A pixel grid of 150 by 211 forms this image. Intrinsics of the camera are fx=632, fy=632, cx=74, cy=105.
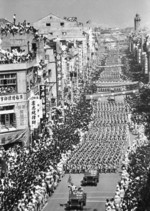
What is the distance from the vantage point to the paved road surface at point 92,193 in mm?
34219

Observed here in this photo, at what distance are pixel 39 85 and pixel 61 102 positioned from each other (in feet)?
55.3

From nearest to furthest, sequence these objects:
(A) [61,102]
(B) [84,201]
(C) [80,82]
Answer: (B) [84,201]
(A) [61,102]
(C) [80,82]

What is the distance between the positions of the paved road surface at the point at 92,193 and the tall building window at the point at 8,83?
742 cm

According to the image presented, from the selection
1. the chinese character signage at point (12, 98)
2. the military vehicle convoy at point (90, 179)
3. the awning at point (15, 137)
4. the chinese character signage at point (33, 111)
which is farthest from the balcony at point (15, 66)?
the military vehicle convoy at point (90, 179)

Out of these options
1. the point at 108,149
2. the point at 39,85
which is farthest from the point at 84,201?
the point at 39,85

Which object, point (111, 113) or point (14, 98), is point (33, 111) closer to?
point (14, 98)

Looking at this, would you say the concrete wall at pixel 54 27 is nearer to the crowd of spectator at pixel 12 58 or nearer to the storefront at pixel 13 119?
the crowd of spectator at pixel 12 58

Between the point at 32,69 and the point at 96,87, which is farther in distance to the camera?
the point at 96,87

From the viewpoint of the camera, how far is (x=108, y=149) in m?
49.2

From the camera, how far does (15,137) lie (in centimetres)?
4384

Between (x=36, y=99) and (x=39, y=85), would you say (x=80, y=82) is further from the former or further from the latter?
(x=36, y=99)

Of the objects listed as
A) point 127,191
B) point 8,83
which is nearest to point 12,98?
point 8,83

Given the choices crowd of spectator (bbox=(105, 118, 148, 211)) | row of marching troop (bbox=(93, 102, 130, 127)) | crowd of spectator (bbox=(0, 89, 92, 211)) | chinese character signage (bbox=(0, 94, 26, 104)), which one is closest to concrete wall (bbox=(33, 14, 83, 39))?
row of marching troop (bbox=(93, 102, 130, 127))

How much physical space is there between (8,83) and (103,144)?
1097 cm
